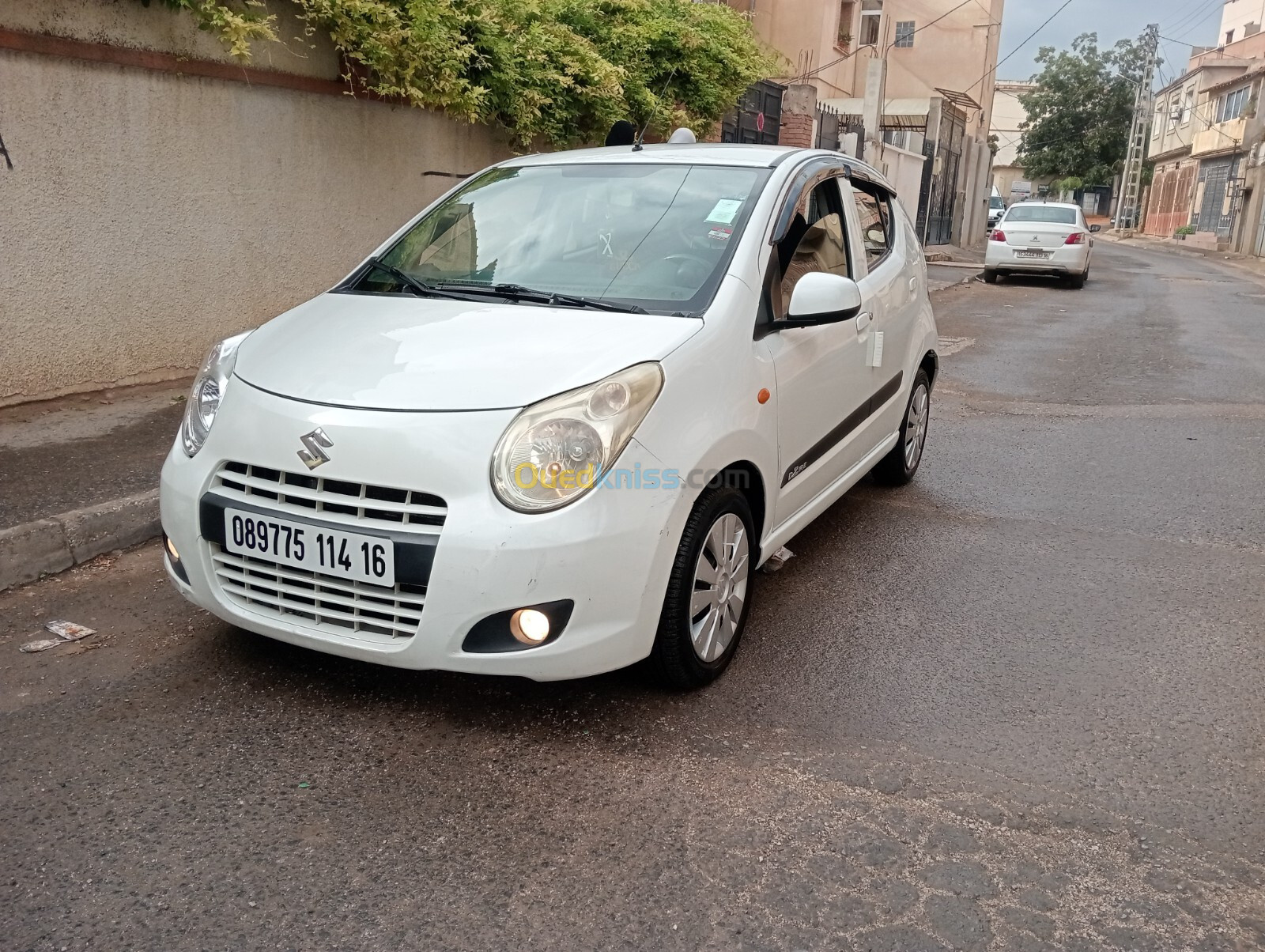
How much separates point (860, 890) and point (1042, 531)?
313 centimetres

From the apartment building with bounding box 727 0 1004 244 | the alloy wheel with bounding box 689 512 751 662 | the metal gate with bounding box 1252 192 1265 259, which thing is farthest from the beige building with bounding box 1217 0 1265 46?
the alloy wheel with bounding box 689 512 751 662

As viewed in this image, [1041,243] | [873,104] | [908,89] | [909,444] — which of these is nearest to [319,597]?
[909,444]

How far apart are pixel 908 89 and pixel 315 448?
117ft

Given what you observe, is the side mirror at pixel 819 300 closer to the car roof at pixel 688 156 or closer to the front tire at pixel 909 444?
the car roof at pixel 688 156

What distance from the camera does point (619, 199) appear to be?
4.09 m

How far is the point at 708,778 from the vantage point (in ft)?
9.49

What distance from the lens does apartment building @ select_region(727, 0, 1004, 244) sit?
2070 cm

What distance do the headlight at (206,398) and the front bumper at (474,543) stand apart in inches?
8.3

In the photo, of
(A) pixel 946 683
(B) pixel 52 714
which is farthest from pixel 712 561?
(B) pixel 52 714

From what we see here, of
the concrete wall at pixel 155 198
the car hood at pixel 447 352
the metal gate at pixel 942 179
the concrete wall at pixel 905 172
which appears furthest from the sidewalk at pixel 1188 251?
the car hood at pixel 447 352

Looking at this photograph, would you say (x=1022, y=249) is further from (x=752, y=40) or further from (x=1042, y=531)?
(x=1042, y=531)

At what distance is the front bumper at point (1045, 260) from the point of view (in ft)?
61.8

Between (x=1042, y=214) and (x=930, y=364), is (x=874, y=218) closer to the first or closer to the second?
(x=930, y=364)

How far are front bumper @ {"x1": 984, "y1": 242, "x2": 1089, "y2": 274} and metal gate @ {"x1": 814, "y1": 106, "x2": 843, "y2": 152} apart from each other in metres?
3.53
